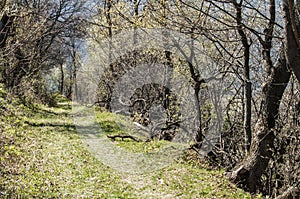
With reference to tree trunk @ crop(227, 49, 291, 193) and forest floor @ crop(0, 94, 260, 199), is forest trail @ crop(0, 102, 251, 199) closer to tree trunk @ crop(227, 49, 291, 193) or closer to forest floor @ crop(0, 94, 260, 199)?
forest floor @ crop(0, 94, 260, 199)

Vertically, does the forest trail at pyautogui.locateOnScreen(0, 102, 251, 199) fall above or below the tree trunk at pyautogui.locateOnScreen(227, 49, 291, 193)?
below

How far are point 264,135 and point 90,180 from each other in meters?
3.80

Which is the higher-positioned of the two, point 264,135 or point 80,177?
point 264,135

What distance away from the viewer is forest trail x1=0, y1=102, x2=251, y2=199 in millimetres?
6392

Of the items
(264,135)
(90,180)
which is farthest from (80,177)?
(264,135)

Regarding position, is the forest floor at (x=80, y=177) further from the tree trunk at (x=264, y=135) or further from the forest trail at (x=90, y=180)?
the tree trunk at (x=264, y=135)

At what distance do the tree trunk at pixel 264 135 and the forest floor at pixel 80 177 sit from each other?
38 centimetres

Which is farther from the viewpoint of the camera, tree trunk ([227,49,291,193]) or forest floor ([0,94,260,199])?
tree trunk ([227,49,291,193])

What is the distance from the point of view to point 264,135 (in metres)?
7.00

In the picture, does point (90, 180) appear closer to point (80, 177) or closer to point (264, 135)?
point (80, 177)

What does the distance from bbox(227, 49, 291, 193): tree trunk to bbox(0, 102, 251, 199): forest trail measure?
1.23ft

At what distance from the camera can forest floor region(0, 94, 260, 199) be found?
645 cm

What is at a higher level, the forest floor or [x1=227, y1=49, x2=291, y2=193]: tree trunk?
[x1=227, y1=49, x2=291, y2=193]: tree trunk

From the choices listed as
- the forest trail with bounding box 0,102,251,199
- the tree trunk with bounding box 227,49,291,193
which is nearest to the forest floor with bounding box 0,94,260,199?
the forest trail with bounding box 0,102,251,199
